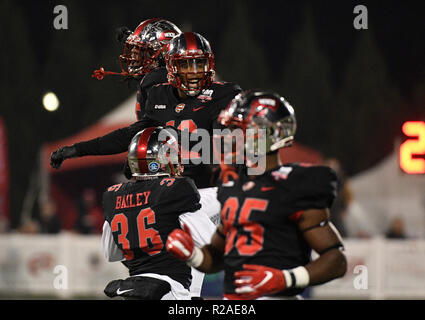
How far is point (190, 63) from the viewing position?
20.9 feet

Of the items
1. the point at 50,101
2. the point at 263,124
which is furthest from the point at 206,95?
the point at 50,101

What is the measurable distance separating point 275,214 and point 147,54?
3212mm

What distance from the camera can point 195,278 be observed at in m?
6.04

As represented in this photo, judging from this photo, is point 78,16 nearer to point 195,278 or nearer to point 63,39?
point 63,39

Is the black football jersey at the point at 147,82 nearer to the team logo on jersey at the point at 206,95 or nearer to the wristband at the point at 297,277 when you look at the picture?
the team logo on jersey at the point at 206,95

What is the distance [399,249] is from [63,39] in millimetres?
21656

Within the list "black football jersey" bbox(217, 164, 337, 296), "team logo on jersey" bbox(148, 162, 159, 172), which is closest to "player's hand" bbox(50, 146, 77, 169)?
"team logo on jersey" bbox(148, 162, 159, 172)

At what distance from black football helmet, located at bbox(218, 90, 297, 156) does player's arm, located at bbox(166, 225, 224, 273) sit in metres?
0.57

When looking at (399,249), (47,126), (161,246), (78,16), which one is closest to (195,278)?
(161,246)

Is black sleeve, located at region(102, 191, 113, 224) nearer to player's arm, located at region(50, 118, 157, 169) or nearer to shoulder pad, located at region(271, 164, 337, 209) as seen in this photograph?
player's arm, located at region(50, 118, 157, 169)

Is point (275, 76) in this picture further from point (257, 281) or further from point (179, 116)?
point (257, 281)

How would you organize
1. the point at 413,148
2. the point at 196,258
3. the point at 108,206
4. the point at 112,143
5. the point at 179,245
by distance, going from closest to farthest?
the point at 179,245 → the point at 196,258 → the point at 108,206 → the point at 112,143 → the point at 413,148

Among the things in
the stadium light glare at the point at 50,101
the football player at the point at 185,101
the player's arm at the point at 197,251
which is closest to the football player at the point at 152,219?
the player's arm at the point at 197,251

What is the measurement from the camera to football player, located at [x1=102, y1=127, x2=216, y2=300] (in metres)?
5.37
